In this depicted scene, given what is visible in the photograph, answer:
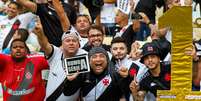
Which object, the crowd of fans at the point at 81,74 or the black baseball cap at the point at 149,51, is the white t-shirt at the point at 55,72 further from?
the black baseball cap at the point at 149,51

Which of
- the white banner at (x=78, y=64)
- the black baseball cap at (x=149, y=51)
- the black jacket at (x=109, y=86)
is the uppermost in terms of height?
the white banner at (x=78, y=64)

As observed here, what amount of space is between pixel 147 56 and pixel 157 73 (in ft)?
1.03

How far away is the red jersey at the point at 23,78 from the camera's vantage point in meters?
9.23

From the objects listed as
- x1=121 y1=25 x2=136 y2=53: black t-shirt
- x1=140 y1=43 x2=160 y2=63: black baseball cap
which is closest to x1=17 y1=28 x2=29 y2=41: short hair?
x1=121 y1=25 x2=136 y2=53: black t-shirt

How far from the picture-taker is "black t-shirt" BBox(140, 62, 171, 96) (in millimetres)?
9006

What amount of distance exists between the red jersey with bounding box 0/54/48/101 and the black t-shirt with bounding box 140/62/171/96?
1340mm

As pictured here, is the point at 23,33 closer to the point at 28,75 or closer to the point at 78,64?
the point at 28,75

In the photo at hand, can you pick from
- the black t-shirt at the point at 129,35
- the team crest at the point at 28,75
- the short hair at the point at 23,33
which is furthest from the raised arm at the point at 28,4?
the black t-shirt at the point at 129,35

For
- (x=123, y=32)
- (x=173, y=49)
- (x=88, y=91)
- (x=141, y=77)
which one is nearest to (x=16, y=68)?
(x=88, y=91)

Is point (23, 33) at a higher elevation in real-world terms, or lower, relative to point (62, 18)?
lower

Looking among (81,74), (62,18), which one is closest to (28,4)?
(62,18)

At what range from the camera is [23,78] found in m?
9.29

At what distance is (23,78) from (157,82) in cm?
A: 177

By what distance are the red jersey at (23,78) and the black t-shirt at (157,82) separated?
1340mm
